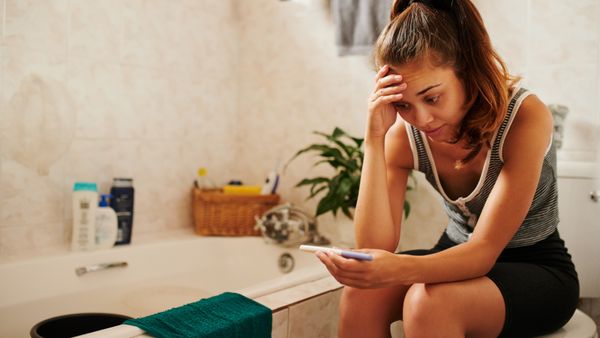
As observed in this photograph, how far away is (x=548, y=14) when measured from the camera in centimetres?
146

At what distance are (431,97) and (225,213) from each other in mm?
1229

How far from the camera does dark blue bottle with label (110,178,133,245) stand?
1745 millimetres

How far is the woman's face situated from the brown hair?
0.04ft

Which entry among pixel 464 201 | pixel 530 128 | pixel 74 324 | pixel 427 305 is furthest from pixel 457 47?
pixel 74 324

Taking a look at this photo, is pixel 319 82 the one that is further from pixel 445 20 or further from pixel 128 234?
pixel 445 20

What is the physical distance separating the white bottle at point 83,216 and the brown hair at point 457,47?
3.66 ft

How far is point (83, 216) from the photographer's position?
64.3 inches

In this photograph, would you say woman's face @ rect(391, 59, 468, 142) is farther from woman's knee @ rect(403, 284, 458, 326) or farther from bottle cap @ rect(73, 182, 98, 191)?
bottle cap @ rect(73, 182, 98, 191)

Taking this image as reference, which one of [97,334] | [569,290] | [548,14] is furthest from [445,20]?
[97,334]

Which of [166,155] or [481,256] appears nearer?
[481,256]

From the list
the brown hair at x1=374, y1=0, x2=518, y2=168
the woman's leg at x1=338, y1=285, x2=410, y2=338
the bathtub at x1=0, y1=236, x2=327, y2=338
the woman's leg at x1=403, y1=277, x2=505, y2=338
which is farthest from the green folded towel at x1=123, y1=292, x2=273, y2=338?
the brown hair at x1=374, y1=0, x2=518, y2=168

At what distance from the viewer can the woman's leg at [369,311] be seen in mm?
963

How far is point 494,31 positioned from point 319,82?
675mm

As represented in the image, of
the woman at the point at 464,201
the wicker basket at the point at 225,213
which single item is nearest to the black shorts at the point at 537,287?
the woman at the point at 464,201
